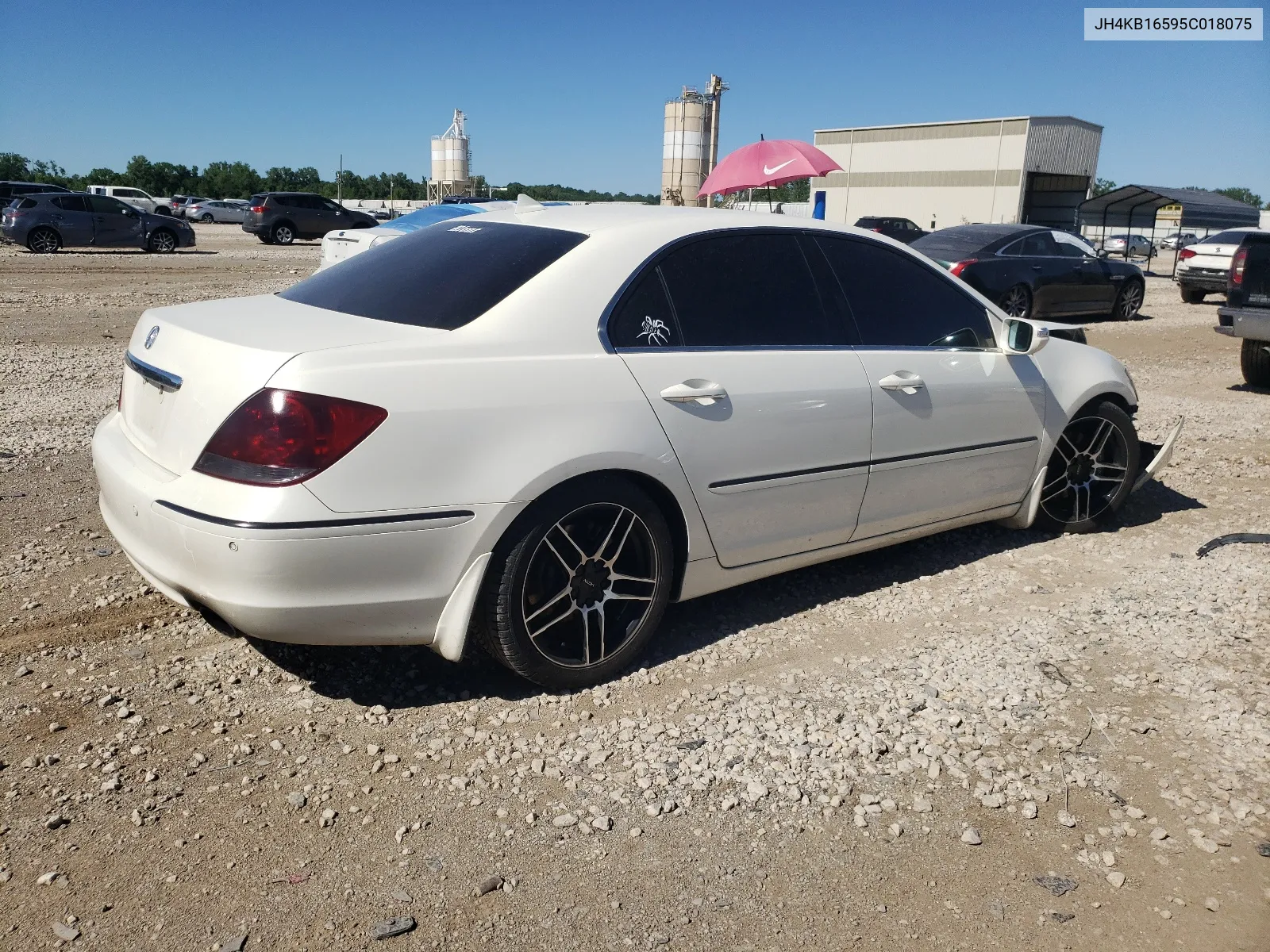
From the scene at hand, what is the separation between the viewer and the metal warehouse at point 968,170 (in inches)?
1726

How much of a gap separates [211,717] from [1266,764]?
10.9 ft

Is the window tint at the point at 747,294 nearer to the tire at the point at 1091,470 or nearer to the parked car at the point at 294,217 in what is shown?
the tire at the point at 1091,470

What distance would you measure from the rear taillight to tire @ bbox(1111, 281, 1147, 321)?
23.6ft

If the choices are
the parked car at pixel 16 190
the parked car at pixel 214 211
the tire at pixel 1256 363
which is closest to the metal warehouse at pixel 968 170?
the parked car at pixel 16 190

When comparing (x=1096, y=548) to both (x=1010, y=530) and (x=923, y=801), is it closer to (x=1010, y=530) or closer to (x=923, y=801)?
(x=1010, y=530)

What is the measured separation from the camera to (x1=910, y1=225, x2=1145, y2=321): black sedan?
46.0 ft

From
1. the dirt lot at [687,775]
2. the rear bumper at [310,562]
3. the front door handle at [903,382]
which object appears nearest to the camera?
the dirt lot at [687,775]

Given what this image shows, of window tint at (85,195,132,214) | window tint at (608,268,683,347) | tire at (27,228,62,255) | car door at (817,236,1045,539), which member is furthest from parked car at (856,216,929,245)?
window tint at (608,268,683,347)

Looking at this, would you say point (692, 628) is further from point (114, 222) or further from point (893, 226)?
point (893, 226)

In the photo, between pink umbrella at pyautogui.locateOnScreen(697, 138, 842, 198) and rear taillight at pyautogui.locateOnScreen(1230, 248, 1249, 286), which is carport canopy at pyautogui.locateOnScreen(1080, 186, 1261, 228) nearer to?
pink umbrella at pyautogui.locateOnScreen(697, 138, 842, 198)

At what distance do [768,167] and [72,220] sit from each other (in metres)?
17.7

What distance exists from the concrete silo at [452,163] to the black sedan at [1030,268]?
70.8 metres

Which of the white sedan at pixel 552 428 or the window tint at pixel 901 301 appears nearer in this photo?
the white sedan at pixel 552 428

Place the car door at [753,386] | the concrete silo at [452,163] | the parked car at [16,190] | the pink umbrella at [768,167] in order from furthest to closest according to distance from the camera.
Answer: the concrete silo at [452,163] → the parked car at [16,190] → the pink umbrella at [768,167] → the car door at [753,386]
